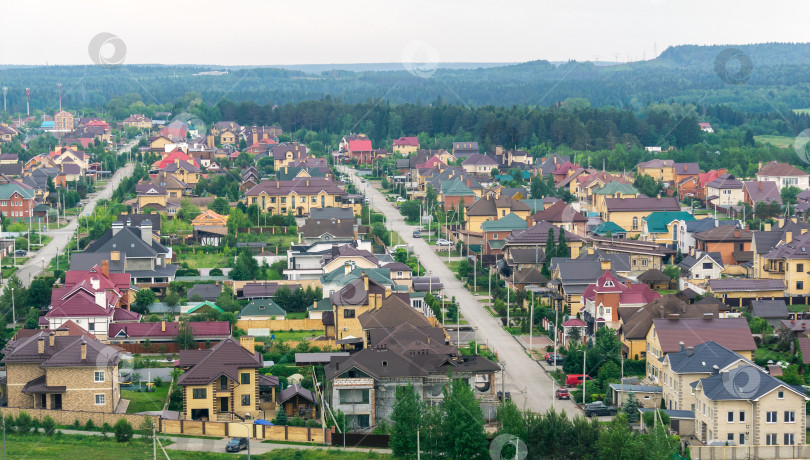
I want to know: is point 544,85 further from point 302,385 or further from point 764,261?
point 302,385

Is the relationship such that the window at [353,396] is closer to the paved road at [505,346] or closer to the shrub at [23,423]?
the paved road at [505,346]

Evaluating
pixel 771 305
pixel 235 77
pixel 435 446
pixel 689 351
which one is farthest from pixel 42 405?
pixel 235 77

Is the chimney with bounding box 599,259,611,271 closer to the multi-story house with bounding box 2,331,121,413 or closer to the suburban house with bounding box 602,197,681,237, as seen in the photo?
the suburban house with bounding box 602,197,681,237

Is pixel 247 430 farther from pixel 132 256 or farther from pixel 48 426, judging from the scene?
pixel 132 256

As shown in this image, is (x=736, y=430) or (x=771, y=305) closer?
(x=736, y=430)

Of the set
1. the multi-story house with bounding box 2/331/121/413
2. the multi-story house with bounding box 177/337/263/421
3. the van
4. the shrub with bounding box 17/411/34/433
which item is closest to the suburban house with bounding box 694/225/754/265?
the van

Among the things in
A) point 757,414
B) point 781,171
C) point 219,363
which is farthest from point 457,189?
point 757,414
